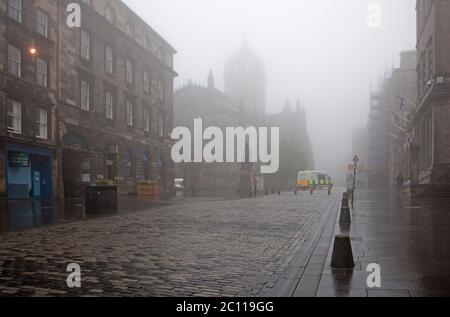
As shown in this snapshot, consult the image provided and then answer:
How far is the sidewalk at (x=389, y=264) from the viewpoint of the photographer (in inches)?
221

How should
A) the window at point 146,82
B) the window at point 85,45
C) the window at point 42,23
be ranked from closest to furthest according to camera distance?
the window at point 42,23 < the window at point 85,45 < the window at point 146,82

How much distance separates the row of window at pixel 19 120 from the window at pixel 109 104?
25.1 ft

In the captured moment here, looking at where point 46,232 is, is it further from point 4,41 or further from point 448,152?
point 448,152

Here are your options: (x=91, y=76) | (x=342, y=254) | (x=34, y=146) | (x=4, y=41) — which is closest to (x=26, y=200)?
(x=34, y=146)

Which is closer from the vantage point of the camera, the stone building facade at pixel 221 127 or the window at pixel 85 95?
the window at pixel 85 95

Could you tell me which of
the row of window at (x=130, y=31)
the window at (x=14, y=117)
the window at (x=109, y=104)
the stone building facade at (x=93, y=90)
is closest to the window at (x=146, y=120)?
the stone building facade at (x=93, y=90)

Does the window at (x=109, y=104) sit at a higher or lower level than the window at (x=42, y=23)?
lower

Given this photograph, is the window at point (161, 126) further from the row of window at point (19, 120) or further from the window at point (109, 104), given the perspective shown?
the row of window at point (19, 120)

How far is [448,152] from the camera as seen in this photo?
102 ft

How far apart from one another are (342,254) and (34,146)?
23.6 metres

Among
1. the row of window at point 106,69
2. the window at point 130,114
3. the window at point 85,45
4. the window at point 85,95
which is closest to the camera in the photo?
the row of window at point 106,69

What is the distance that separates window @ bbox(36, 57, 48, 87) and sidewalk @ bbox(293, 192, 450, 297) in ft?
70.4

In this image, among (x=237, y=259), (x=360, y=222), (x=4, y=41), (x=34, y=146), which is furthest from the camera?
(x=34, y=146)

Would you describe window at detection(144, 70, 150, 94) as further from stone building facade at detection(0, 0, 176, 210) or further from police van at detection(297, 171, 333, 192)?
police van at detection(297, 171, 333, 192)
